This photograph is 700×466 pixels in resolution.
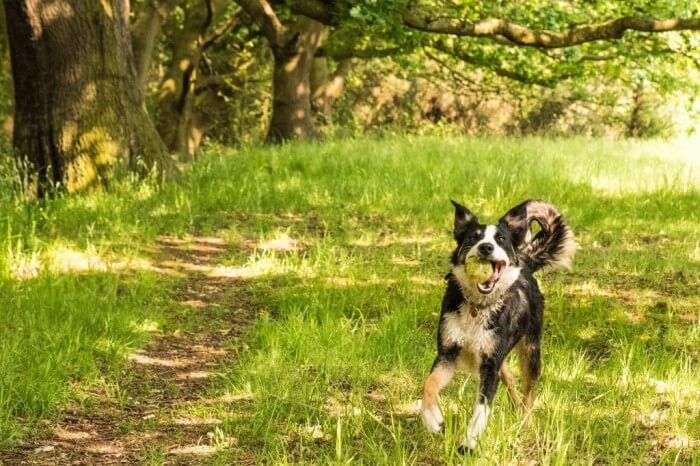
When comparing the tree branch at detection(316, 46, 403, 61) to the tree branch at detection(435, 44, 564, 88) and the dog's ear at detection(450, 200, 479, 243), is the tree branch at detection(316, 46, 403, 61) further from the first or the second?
the dog's ear at detection(450, 200, 479, 243)

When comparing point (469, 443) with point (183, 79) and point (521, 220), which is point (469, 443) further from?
point (183, 79)

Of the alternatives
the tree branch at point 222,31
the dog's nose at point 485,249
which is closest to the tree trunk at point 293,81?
the tree branch at point 222,31

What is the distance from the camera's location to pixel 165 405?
512cm

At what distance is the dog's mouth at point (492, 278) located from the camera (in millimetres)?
4312

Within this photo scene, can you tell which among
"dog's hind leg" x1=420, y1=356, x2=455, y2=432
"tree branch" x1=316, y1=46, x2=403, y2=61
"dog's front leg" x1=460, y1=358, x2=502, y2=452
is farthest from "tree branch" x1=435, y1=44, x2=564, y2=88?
"dog's hind leg" x1=420, y1=356, x2=455, y2=432

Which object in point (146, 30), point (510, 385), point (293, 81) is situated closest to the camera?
point (510, 385)

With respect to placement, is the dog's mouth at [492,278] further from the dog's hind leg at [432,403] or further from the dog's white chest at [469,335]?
the dog's hind leg at [432,403]

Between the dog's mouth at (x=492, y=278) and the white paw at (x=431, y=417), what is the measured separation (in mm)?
657

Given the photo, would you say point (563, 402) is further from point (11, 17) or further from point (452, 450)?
point (11, 17)

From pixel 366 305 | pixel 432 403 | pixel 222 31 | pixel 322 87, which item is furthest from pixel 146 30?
pixel 432 403

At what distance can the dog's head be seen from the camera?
429 cm

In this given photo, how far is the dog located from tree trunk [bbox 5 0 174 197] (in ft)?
20.4

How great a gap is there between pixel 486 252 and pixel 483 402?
769mm

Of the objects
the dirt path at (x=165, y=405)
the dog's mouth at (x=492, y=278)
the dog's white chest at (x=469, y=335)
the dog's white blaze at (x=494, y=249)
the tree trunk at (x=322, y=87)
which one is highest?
the tree trunk at (x=322, y=87)
